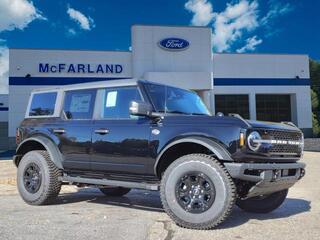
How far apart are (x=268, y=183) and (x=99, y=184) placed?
2611 mm

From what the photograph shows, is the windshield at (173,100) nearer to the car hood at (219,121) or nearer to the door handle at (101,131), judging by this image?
the car hood at (219,121)

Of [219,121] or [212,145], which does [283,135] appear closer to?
[219,121]

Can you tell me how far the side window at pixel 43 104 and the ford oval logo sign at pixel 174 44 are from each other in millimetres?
23511

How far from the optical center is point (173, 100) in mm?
6867

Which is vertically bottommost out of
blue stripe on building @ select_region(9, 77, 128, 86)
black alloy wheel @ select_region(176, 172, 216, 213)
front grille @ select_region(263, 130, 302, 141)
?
black alloy wheel @ select_region(176, 172, 216, 213)

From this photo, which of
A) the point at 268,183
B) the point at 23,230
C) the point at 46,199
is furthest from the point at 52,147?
the point at 268,183

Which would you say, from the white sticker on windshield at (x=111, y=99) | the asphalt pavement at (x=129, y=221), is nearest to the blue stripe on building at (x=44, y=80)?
the asphalt pavement at (x=129, y=221)

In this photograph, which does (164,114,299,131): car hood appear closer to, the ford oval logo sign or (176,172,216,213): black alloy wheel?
(176,172,216,213): black alloy wheel

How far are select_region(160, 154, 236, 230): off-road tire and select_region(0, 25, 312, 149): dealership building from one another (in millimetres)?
22872

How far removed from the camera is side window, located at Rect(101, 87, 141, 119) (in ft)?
22.0

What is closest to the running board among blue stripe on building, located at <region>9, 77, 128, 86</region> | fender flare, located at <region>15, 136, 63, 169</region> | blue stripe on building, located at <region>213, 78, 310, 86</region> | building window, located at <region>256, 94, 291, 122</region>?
fender flare, located at <region>15, 136, 63, 169</region>

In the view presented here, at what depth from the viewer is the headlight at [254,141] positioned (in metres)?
5.55

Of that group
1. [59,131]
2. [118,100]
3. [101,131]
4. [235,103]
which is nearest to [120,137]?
[101,131]

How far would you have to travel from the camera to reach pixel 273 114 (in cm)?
3528
